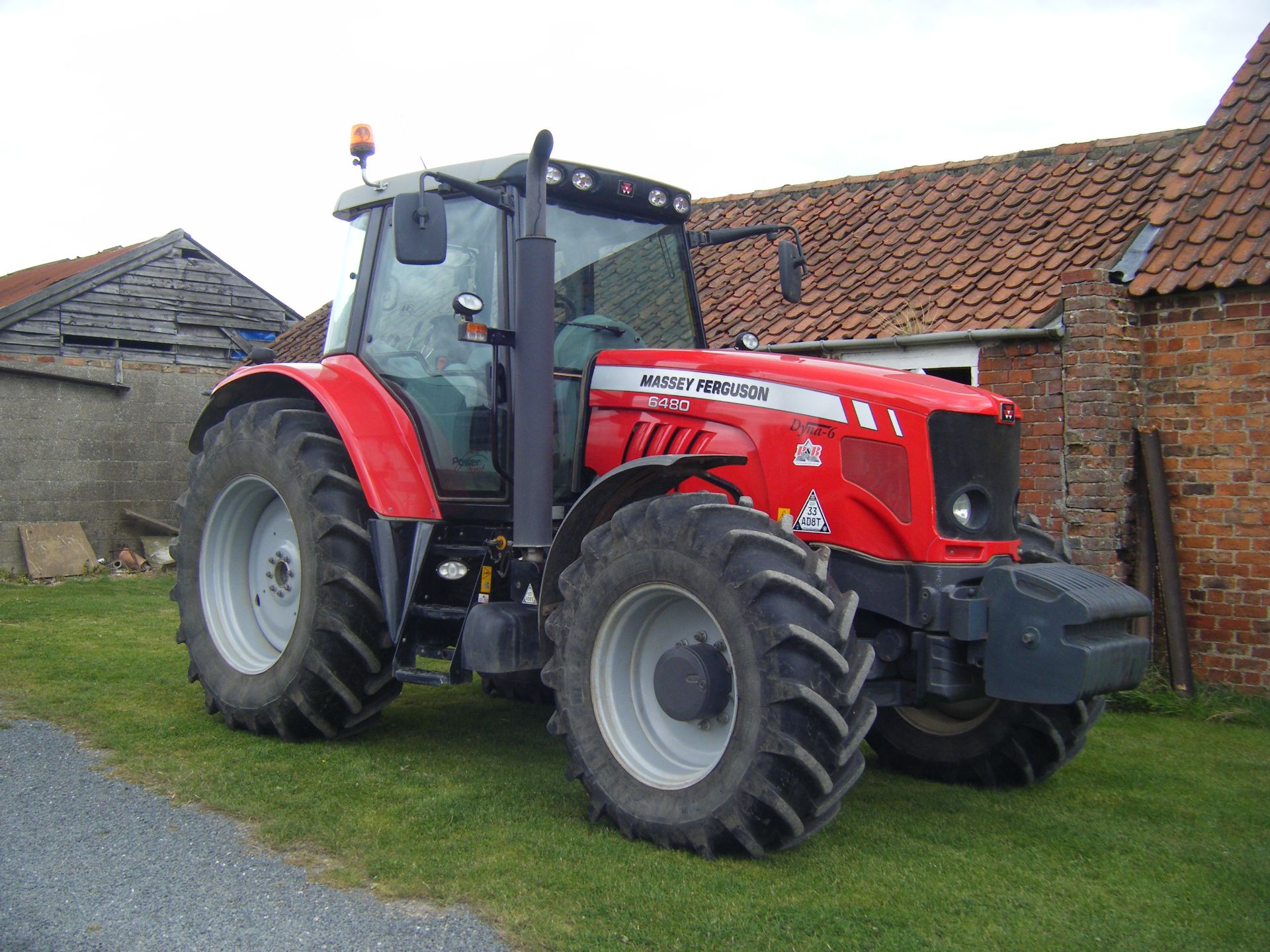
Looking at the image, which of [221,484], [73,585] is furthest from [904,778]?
[73,585]

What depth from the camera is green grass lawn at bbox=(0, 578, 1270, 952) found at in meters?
3.36

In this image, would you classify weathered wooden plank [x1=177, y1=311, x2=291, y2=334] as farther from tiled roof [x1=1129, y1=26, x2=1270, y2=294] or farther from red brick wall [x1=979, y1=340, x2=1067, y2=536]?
tiled roof [x1=1129, y1=26, x2=1270, y2=294]

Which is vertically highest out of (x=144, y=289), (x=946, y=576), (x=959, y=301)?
(x=144, y=289)

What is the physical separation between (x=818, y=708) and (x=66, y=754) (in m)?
3.43

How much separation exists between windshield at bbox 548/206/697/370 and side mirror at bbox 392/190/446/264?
26.5 inches

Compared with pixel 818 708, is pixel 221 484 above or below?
above

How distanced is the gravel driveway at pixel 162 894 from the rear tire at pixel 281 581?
34.5 inches

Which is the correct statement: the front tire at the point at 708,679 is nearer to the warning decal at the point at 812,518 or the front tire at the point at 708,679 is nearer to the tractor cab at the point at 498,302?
the warning decal at the point at 812,518

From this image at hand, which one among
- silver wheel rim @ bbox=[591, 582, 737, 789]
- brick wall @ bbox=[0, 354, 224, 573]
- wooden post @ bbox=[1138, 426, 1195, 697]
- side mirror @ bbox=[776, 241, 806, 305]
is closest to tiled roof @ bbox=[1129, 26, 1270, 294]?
wooden post @ bbox=[1138, 426, 1195, 697]

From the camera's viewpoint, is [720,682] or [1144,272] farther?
[1144,272]

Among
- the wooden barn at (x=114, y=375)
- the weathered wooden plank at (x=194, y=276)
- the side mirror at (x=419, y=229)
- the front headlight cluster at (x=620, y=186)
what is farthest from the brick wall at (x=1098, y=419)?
the weathered wooden plank at (x=194, y=276)

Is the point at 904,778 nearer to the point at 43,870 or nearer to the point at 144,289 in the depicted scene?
the point at 43,870

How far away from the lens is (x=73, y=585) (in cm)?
1168

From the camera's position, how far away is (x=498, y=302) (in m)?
5.03
